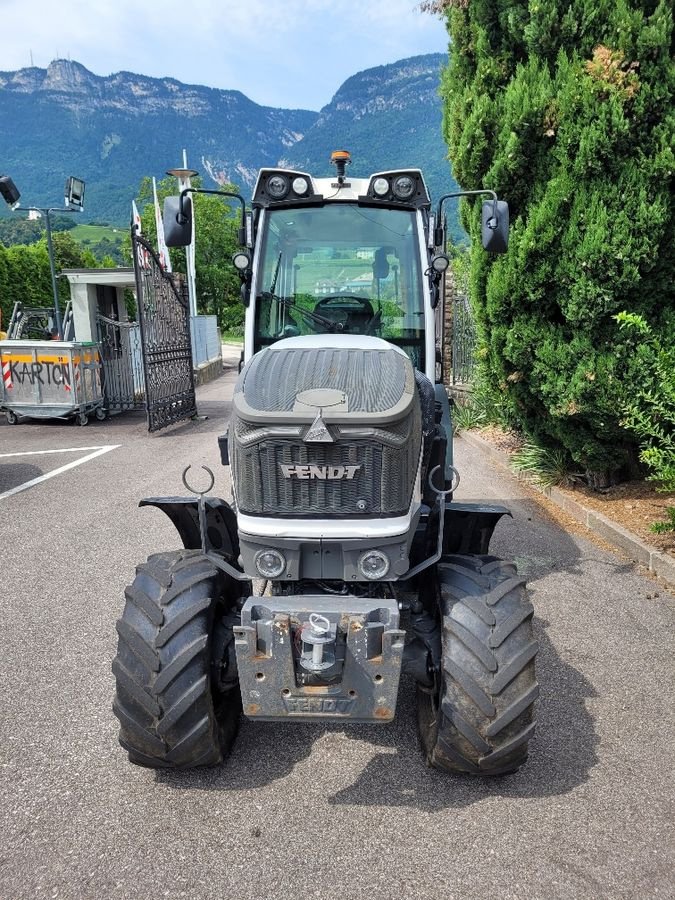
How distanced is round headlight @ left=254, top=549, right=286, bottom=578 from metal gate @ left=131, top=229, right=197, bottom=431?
9.38 meters

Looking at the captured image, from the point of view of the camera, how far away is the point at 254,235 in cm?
459

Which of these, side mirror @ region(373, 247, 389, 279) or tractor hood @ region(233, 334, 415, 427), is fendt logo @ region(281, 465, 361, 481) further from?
side mirror @ region(373, 247, 389, 279)

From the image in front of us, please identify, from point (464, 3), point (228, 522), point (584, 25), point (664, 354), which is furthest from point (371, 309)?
point (464, 3)

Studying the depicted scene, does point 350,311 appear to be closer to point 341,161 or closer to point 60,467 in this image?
point 341,161

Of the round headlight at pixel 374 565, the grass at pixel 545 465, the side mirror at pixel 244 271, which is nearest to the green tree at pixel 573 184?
the grass at pixel 545 465

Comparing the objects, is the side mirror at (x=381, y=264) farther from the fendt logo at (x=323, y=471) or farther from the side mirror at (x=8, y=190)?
the side mirror at (x=8, y=190)

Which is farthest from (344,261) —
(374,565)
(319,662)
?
(319,662)

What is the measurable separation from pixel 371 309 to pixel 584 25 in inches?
144

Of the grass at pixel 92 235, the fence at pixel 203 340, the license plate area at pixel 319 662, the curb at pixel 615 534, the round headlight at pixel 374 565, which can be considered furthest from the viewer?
the grass at pixel 92 235

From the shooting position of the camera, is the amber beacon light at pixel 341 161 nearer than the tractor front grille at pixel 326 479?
No

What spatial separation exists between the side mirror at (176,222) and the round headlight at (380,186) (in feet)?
3.78

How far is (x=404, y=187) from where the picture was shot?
174 inches

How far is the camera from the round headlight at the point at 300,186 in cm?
444

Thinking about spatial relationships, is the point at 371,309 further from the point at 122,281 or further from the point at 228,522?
the point at 122,281
